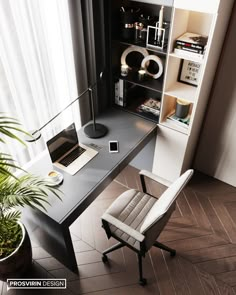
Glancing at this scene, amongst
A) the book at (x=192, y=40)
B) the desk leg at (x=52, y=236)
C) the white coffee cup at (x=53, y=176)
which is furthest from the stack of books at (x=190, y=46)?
the desk leg at (x=52, y=236)

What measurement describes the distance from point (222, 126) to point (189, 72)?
555 mm

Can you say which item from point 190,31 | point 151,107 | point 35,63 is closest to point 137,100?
point 151,107

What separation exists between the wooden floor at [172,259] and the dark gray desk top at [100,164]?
59 centimetres

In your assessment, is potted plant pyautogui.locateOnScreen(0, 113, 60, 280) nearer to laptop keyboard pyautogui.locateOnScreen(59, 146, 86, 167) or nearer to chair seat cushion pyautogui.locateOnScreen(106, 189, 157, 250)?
laptop keyboard pyautogui.locateOnScreen(59, 146, 86, 167)

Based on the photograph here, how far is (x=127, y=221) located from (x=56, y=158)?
665 millimetres

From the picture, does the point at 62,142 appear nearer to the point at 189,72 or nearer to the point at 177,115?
the point at 177,115

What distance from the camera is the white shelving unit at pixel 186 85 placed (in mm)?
1660

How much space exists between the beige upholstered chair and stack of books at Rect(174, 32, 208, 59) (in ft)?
2.81

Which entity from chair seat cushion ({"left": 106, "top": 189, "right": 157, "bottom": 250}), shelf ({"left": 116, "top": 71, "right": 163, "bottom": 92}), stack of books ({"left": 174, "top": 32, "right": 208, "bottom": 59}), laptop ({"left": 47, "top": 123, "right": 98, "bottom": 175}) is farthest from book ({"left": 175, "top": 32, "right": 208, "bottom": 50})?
chair seat cushion ({"left": 106, "top": 189, "right": 157, "bottom": 250})

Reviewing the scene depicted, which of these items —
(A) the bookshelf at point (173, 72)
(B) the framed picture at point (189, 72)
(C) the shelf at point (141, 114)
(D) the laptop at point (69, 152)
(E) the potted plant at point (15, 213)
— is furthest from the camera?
(C) the shelf at point (141, 114)

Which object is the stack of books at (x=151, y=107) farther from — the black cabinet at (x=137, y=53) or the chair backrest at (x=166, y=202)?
the chair backrest at (x=166, y=202)

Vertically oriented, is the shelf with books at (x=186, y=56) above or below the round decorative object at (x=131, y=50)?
above

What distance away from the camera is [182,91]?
210 centimetres

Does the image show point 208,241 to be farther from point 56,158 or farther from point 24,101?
Answer: point 24,101
